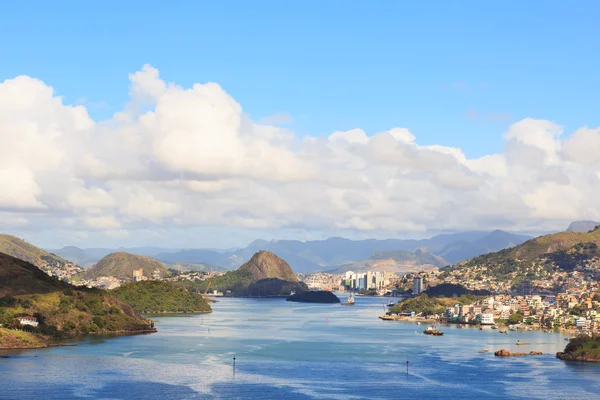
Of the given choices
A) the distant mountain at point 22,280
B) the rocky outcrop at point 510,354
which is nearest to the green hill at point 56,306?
the distant mountain at point 22,280

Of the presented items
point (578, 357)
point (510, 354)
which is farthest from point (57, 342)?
point (578, 357)

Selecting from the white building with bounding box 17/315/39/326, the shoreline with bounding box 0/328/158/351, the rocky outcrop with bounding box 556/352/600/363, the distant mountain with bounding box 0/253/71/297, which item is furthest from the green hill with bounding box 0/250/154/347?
the rocky outcrop with bounding box 556/352/600/363

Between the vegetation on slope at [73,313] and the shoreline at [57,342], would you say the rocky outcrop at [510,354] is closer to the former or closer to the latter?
the shoreline at [57,342]

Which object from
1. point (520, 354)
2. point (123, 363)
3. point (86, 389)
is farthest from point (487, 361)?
point (86, 389)

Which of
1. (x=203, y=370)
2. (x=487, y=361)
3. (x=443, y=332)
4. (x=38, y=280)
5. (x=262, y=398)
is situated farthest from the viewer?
(x=443, y=332)

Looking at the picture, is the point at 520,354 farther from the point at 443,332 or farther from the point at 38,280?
the point at 38,280
